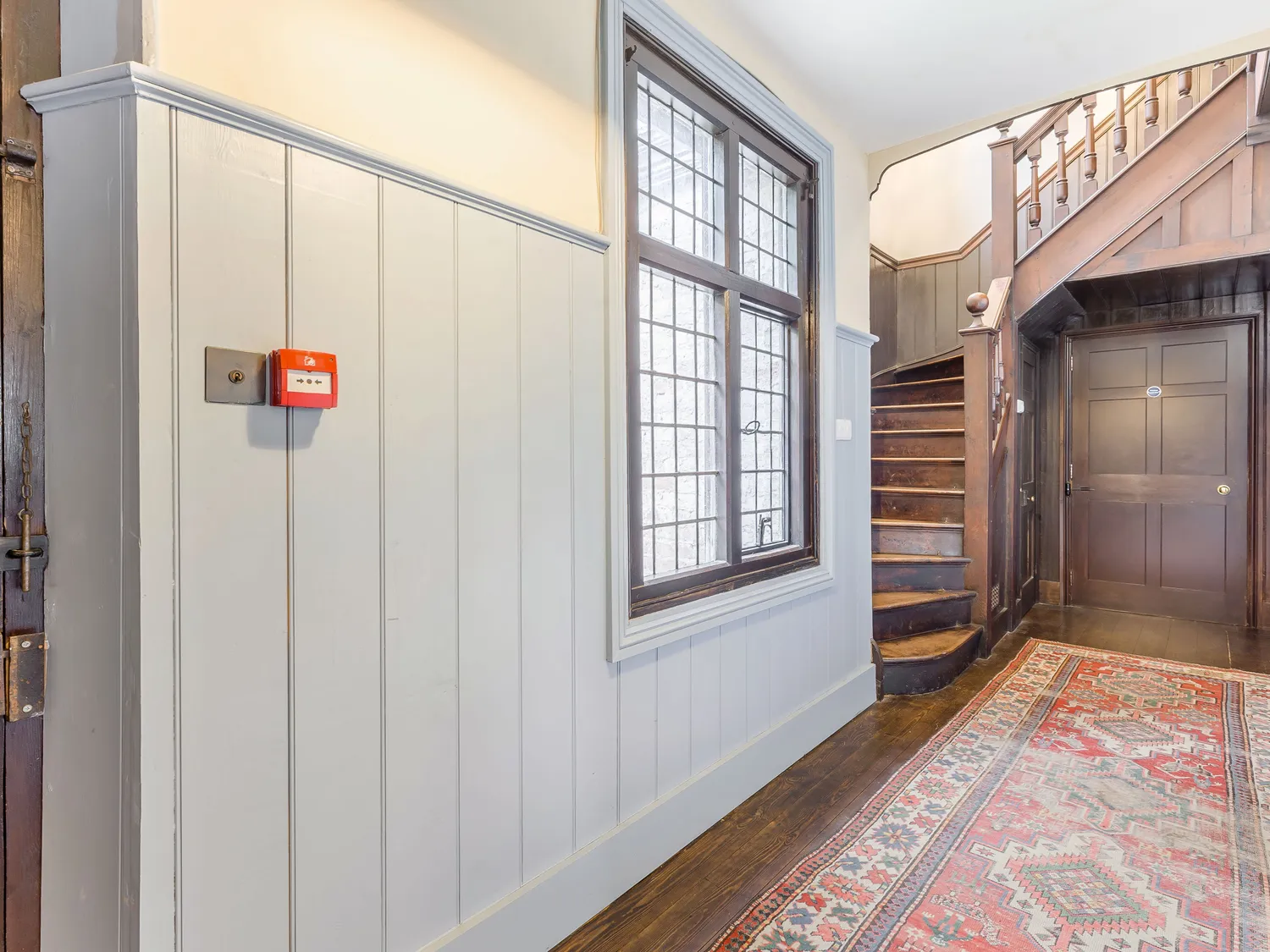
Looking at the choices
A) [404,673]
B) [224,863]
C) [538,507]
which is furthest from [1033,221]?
[224,863]

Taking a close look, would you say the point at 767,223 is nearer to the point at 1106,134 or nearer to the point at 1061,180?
the point at 1061,180

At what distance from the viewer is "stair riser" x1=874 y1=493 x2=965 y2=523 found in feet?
13.3

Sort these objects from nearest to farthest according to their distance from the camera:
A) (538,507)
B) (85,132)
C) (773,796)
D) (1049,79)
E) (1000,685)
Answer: (85,132) < (538,507) < (773,796) < (1049,79) < (1000,685)

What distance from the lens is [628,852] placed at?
178 cm

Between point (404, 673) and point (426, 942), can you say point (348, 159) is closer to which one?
point (404, 673)

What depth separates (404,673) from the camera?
126 centimetres

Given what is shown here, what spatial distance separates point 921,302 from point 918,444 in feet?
6.49

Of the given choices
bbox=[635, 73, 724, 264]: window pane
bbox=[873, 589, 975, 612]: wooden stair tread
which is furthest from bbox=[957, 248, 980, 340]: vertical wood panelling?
bbox=[635, 73, 724, 264]: window pane

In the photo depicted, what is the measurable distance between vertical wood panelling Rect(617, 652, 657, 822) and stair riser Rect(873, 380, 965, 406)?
3783 mm

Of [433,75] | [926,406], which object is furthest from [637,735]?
[926,406]

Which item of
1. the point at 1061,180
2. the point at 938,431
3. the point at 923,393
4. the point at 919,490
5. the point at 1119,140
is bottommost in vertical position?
the point at 919,490

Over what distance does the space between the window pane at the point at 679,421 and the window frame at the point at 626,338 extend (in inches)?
5.8

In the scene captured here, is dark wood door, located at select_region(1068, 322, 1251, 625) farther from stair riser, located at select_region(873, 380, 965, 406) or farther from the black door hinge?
the black door hinge

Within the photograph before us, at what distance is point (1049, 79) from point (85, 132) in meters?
2.92
